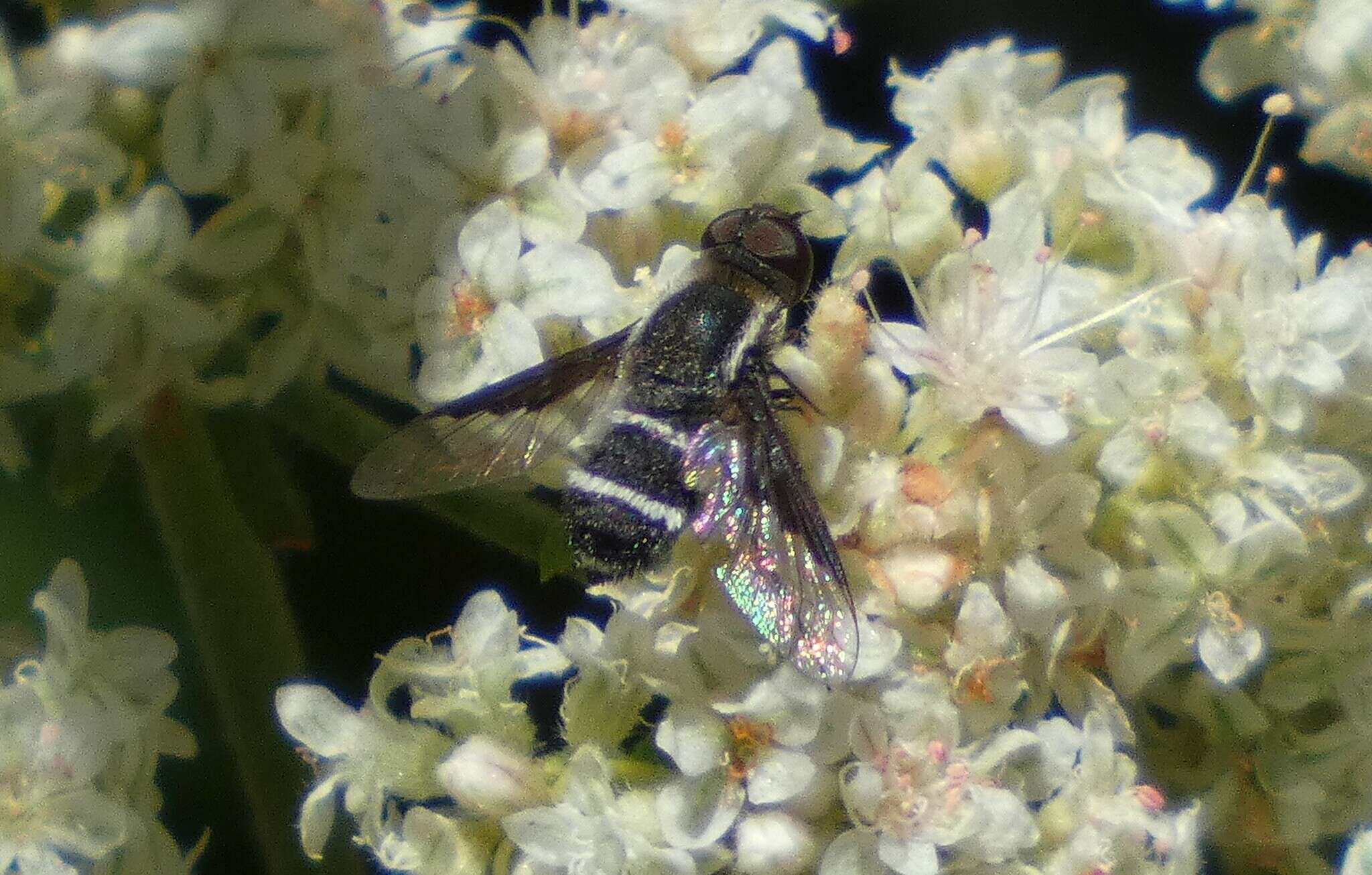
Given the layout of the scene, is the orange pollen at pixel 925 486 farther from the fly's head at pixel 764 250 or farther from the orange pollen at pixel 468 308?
the orange pollen at pixel 468 308

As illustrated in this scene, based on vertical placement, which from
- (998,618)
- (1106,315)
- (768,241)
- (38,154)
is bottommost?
(998,618)

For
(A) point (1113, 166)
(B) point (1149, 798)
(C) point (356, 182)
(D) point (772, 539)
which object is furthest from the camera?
(A) point (1113, 166)

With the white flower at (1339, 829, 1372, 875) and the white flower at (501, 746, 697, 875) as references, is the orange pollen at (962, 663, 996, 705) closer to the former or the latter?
the white flower at (501, 746, 697, 875)

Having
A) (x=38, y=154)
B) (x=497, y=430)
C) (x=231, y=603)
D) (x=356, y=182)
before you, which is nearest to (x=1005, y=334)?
(x=497, y=430)

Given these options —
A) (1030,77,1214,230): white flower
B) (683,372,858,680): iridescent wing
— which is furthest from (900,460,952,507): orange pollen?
(1030,77,1214,230): white flower

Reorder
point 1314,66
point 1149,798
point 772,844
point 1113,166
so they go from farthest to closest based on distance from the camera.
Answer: point 1314,66 → point 1113,166 → point 1149,798 → point 772,844

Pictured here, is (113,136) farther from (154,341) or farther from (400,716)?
(400,716)

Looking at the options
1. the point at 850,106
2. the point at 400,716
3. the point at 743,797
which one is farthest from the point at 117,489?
the point at 850,106

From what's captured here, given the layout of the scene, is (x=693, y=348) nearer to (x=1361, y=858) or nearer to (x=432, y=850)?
(x=432, y=850)
